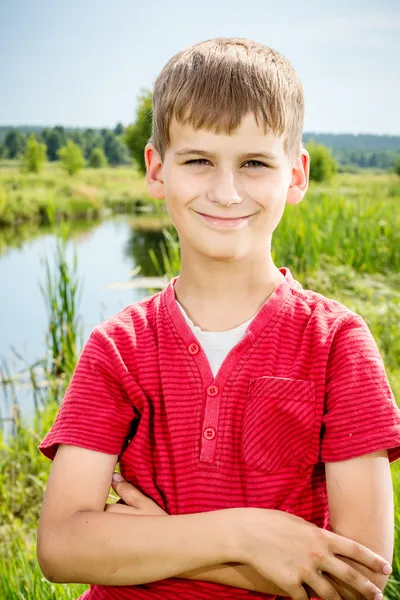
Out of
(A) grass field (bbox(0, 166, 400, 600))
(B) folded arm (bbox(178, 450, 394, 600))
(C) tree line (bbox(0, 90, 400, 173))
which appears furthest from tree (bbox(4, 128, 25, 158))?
(B) folded arm (bbox(178, 450, 394, 600))

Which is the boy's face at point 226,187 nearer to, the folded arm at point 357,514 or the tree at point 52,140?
the folded arm at point 357,514

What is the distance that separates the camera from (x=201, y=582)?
3.75ft

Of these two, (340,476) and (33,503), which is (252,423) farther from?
(33,503)

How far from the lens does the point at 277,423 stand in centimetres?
115

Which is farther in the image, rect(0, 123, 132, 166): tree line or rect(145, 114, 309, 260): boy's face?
rect(0, 123, 132, 166): tree line

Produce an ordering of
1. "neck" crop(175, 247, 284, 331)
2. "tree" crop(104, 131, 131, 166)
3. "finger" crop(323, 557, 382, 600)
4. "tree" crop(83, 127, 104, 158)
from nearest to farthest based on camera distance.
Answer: "finger" crop(323, 557, 382, 600), "neck" crop(175, 247, 284, 331), "tree" crop(104, 131, 131, 166), "tree" crop(83, 127, 104, 158)

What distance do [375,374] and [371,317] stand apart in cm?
262

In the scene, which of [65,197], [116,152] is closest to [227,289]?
[65,197]

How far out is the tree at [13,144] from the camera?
7694 centimetres

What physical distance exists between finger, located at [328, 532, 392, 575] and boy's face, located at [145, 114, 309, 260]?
48 centimetres

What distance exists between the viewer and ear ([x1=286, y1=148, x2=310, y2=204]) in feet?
4.29

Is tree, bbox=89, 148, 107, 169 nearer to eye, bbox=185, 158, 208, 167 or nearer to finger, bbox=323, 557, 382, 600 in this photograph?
eye, bbox=185, 158, 208, 167

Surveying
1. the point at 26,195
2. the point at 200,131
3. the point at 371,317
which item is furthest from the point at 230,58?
the point at 26,195

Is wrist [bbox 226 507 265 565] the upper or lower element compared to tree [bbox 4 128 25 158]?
upper
